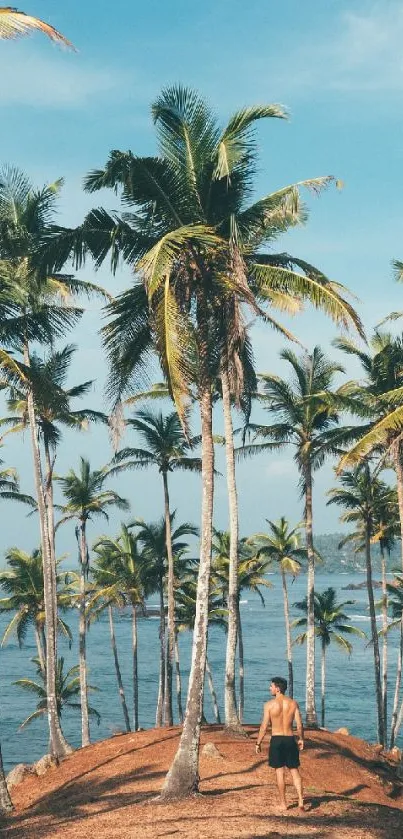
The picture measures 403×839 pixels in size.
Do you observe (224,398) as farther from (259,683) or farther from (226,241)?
(259,683)

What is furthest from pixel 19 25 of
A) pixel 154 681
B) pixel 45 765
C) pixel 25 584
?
pixel 154 681

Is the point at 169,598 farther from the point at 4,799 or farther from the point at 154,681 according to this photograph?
the point at 154,681

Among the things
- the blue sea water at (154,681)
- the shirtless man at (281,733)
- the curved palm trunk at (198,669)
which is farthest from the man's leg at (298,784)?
the blue sea water at (154,681)

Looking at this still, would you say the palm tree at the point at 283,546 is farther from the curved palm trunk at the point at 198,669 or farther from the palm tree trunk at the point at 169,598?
the curved palm trunk at the point at 198,669

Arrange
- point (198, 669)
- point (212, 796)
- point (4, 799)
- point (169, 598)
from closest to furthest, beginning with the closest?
1. point (212, 796)
2. point (198, 669)
3. point (4, 799)
4. point (169, 598)

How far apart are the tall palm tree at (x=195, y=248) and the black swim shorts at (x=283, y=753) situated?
230 centimetres

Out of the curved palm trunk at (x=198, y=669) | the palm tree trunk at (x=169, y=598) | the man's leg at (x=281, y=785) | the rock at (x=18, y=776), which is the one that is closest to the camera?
the man's leg at (x=281, y=785)

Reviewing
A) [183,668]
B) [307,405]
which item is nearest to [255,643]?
[183,668]

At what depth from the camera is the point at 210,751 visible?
17.4m

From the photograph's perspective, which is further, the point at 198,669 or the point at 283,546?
the point at 283,546

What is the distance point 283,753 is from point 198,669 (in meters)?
2.60

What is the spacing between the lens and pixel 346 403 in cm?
2720

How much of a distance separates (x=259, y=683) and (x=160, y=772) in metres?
73.3

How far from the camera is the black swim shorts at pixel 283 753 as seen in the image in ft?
39.9
